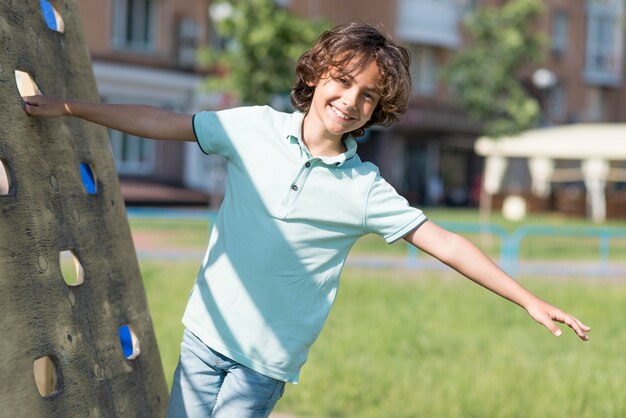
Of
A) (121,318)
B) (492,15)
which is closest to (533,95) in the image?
(492,15)

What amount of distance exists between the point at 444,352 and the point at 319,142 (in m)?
4.82

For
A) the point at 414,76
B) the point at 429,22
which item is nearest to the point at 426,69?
the point at 429,22

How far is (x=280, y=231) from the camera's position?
2.75m

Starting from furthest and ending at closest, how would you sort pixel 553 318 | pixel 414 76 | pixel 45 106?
pixel 414 76
pixel 45 106
pixel 553 318

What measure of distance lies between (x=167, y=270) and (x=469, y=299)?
323 cm

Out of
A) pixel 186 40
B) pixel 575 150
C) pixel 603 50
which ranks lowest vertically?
pixel 603 50

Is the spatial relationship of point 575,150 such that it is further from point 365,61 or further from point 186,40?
point 365,61

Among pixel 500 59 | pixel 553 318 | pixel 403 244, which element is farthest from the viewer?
pixel 500 59

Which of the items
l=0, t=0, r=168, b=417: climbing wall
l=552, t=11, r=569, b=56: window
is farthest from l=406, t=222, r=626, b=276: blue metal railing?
l=552, t=11, r=569, b=56: window

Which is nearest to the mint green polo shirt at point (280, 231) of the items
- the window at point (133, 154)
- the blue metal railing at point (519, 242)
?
the blue metal railing at point (519, 242)

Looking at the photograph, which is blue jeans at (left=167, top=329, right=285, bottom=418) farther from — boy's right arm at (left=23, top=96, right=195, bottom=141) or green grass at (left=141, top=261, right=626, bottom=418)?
green grass at (left=141, top=261, right=626, bottom=418)

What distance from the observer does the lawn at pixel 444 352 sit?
577 cm

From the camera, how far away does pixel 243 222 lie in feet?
9.16

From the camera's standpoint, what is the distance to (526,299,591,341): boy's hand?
264 centimetres
